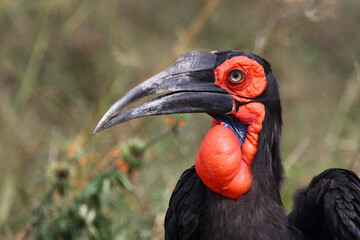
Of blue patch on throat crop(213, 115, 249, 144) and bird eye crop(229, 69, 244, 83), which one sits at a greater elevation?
bird eye crop(229, 69, 244, 83)

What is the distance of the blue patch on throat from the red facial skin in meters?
0.02

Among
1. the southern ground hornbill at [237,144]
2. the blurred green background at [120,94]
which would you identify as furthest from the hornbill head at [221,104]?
the blurred green background at [120,94]

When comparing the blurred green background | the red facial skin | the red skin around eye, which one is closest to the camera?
the red facial skin

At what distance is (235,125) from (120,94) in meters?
3.00

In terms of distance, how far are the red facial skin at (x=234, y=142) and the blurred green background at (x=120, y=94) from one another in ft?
3.22

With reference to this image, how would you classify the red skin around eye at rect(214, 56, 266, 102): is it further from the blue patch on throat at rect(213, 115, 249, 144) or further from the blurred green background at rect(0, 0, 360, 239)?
the blurred green background at rect(0, 0, 360, 239)

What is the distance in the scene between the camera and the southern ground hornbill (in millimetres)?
2760

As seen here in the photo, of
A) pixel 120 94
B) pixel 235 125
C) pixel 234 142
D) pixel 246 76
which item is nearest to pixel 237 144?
pixel 234 142

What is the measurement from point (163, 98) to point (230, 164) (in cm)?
44

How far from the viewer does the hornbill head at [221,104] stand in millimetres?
2762

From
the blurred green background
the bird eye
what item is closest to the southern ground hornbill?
the bird eye

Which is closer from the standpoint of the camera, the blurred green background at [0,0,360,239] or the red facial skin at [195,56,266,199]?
the red facial skin at [195,56,266,199]

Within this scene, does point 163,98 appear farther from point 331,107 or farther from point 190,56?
point 331,107

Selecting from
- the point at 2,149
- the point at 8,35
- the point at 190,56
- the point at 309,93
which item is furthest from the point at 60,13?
the point at 190,56
